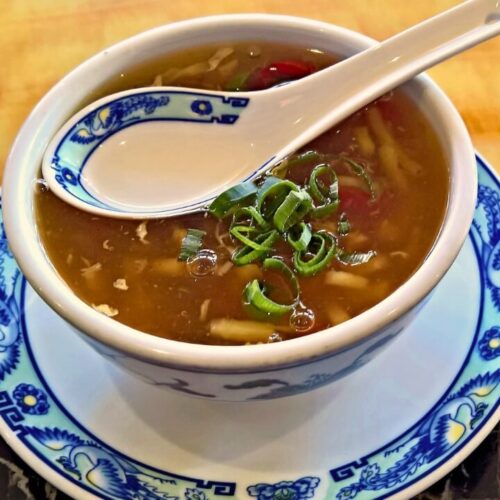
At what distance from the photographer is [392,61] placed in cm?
108

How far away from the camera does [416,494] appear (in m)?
0.88

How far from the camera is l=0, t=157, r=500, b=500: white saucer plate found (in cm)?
90

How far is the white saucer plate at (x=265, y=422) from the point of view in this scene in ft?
2.96

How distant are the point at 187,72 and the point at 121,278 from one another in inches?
17.1

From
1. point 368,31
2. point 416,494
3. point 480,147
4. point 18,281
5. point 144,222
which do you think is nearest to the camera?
point 416,494

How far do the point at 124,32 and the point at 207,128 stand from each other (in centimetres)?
63

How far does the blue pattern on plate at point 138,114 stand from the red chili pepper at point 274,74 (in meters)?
0.09

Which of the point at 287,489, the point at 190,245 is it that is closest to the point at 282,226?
the point at 190,245

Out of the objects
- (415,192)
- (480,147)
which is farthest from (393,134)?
(480,147)

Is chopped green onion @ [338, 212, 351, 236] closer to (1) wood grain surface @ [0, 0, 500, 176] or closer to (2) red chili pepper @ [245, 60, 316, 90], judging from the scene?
(2) red chili pepper @ [245, 60, 316, 90]

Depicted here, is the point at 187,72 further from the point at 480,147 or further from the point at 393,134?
the point at 480,147

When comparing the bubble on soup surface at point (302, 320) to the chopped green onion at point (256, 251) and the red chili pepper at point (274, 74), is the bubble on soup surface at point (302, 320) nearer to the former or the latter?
the chopped green onion at point (256, 251)

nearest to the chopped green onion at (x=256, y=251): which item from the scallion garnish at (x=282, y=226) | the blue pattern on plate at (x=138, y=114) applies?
the scallion garnish at (x=282, y=226)

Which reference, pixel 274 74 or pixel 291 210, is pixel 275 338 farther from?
pixel 274 74
